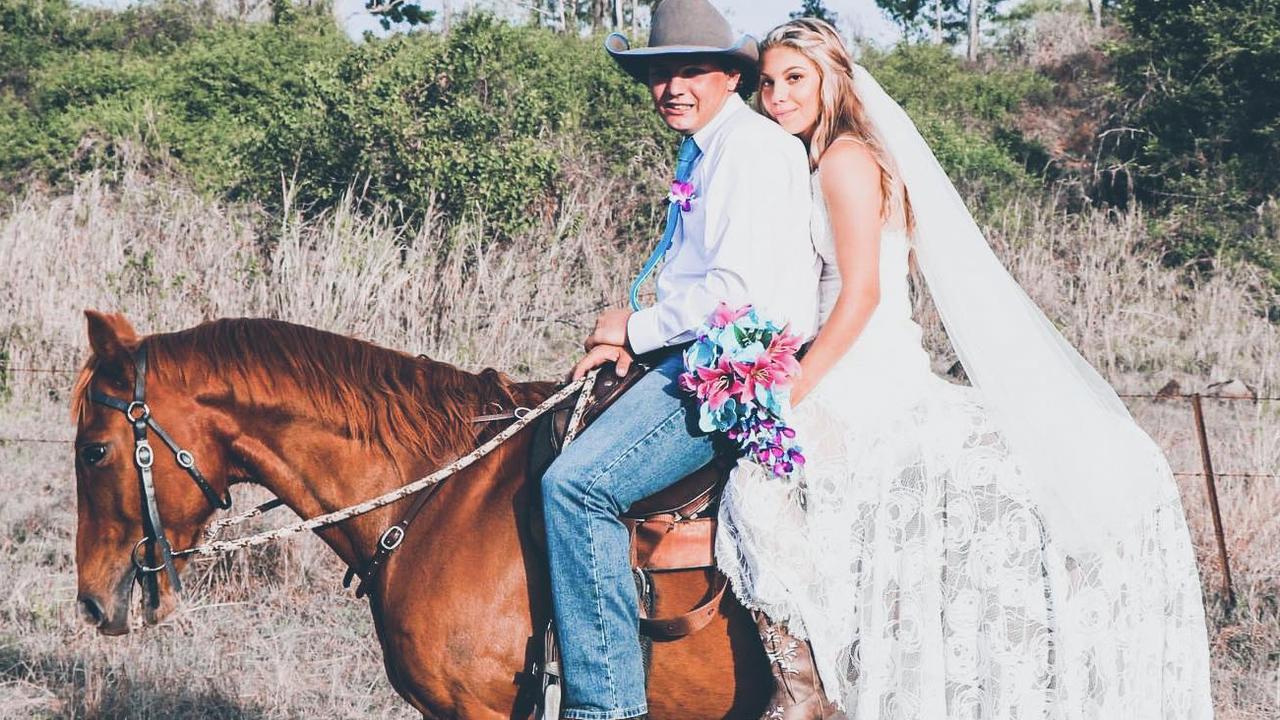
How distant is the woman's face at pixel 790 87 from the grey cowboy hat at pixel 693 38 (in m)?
0.06

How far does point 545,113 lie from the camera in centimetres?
1239

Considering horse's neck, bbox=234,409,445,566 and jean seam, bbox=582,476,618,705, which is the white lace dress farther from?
horse's neck, bbox=234,409,445,566

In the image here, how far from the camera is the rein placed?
3.16 meters

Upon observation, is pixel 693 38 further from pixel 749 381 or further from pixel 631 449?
pixel 631 449

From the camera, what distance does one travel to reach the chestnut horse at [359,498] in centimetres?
319

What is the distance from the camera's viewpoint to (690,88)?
132 inches

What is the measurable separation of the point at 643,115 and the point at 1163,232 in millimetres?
5909

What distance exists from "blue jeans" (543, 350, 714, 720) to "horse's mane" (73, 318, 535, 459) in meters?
0.51

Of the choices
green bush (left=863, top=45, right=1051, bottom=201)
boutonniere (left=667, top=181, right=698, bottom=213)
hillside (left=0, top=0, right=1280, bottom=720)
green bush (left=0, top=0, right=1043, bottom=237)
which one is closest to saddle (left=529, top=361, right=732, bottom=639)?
boutonniere (left=667, top=181, right=698, bottom=213)

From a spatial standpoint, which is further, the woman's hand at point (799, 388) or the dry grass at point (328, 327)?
the dry grass at point (328, 327)

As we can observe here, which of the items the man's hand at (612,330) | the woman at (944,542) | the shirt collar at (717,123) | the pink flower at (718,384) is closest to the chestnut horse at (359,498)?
the woman at (944,542)

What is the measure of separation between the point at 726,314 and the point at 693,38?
866 mm

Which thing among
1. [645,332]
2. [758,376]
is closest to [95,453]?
[645,332]

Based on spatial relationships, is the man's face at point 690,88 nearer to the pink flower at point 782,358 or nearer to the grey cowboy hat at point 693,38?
the grey cowboy hat at point 693,38
